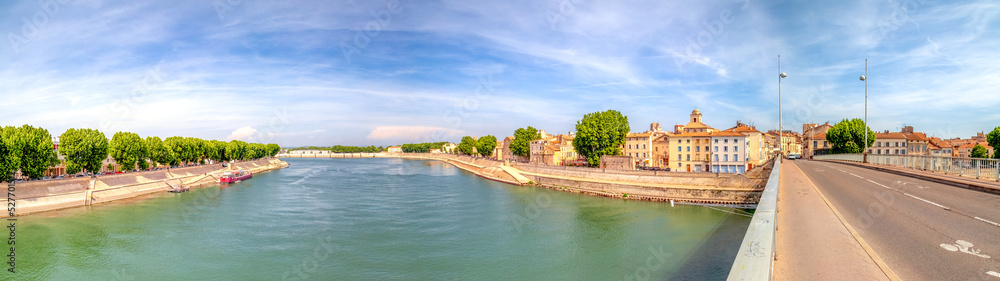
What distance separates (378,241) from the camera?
21.7 m

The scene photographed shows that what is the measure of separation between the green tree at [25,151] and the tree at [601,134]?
54519 mm

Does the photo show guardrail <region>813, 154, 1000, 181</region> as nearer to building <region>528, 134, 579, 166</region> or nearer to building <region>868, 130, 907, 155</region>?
building <region>868, 130, 907, 155</region>

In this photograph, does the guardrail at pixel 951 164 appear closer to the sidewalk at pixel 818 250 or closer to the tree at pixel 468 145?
the sidewalk at pixel 818 250

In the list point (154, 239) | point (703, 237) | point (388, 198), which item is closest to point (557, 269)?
point (703, 237)

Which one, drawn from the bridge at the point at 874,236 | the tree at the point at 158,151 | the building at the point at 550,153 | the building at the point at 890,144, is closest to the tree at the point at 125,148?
the tree at the point at 158,151

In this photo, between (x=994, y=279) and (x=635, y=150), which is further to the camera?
(x=635, y=150)

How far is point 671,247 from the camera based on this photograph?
2058 cm

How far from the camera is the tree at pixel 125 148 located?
43.8m

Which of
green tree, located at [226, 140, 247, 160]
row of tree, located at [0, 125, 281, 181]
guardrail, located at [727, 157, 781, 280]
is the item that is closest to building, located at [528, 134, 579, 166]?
row of tree, located at [0, 125, 281, 181]

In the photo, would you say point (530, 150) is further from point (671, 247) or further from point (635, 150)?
point (671, 247)

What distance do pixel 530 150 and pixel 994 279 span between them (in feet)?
255

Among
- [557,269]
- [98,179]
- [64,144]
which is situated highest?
[64,144]

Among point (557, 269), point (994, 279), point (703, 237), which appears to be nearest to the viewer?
point (994, 279)

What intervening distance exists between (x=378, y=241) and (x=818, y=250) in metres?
19.8
